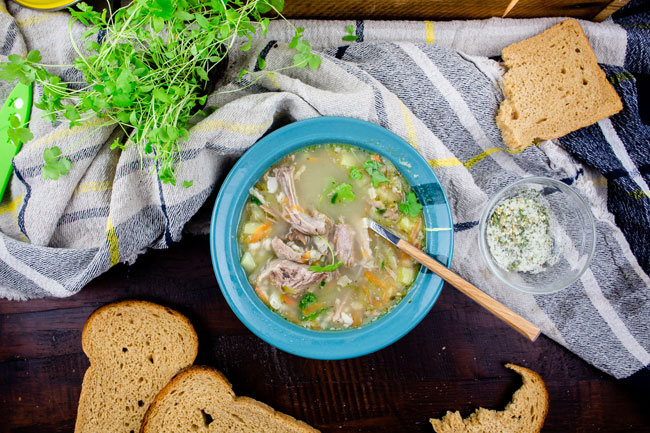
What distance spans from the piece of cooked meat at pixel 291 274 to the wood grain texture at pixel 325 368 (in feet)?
1.46

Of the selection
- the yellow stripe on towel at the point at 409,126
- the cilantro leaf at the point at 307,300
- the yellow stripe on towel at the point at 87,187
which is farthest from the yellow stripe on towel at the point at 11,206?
the yellow stripe on towel at the point at 409,126

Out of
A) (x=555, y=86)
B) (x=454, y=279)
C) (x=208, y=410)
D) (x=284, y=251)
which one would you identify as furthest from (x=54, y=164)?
(x=555, y=86)

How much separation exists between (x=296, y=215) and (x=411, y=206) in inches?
18.2

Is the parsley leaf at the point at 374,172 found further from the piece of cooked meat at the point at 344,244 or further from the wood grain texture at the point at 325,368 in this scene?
the wood grain texture at the point at 325,368

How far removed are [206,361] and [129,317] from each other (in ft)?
1.32

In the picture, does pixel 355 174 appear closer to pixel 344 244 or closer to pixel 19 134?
pixel 344 244

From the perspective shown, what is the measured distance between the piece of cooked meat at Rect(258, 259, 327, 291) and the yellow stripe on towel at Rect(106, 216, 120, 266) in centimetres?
64

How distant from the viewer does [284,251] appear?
201cm

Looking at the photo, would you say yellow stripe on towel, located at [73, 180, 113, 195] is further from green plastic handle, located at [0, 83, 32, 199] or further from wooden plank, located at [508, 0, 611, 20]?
wooden plank, located at [508, 0, 611, 20]

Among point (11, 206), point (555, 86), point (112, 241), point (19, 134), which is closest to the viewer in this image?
point (19, 134)

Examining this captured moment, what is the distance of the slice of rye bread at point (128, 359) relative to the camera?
226 cm

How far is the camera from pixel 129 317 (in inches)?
89.5

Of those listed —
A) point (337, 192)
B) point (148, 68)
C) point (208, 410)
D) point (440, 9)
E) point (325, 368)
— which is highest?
point (440, 9)

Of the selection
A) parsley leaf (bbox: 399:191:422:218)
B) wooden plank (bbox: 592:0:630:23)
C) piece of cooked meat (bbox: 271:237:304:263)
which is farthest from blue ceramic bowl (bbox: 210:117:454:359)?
wooden plank (bbox: 592:0:630:23)
